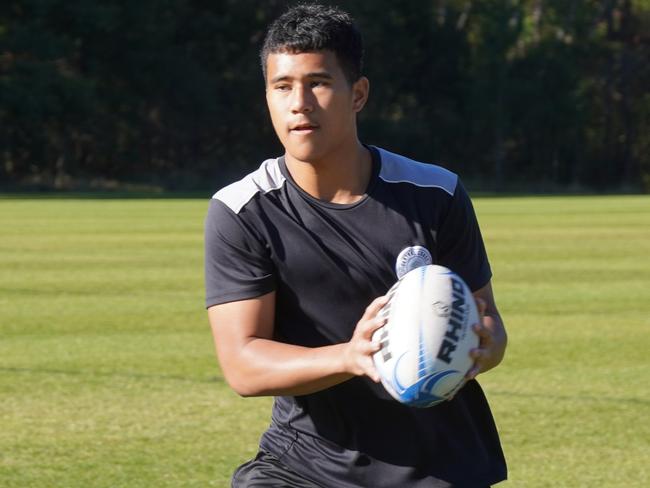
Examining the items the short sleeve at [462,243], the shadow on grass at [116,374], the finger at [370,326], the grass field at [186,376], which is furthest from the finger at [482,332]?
the shadow on grass at [116,374]

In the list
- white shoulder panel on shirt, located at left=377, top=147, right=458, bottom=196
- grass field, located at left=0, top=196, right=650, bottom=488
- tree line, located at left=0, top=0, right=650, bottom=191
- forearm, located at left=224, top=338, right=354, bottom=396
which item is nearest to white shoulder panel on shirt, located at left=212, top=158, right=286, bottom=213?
white shoulder panel on shirt, located at left=377, top=147, right=458, bottom=196

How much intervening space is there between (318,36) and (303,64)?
88 mm

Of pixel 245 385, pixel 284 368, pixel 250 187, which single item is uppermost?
pixel 250 187

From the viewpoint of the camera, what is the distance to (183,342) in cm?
1284

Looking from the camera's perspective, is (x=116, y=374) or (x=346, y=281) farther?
(x=116, y=374)

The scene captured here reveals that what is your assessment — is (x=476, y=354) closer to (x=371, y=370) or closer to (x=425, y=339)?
(x=425, y=339)

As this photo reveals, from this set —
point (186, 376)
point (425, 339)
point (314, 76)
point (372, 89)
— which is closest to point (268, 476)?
point (425, 339)

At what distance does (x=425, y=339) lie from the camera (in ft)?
12.7

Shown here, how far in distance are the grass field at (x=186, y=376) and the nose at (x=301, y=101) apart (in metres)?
3.63

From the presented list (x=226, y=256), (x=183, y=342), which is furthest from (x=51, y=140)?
(x=226, y=256)

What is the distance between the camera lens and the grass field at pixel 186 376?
7984 mm

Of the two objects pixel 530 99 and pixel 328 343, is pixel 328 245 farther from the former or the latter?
pixel 530 99

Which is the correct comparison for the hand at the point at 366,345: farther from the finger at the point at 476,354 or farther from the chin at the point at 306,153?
the chin at the point at 306,153

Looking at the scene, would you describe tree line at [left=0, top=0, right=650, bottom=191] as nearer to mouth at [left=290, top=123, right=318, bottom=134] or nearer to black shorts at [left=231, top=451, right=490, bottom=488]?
black shorts at [left=231, top=451, right=490, bottom=488]
